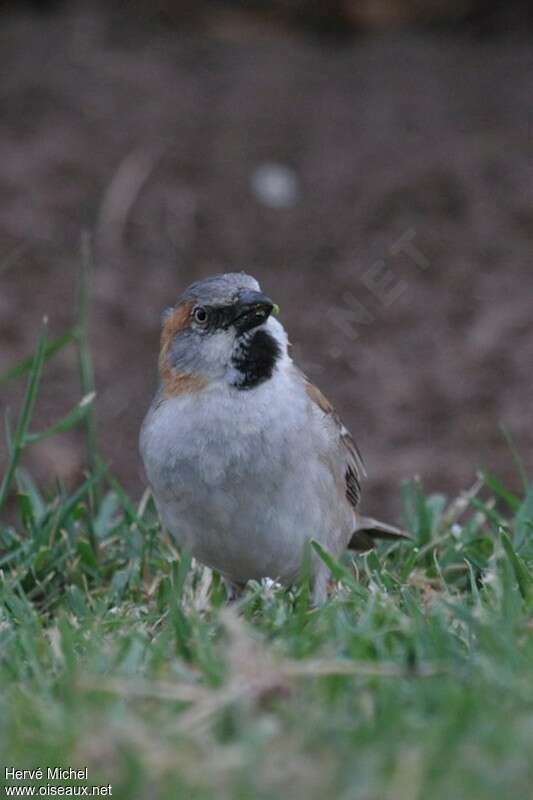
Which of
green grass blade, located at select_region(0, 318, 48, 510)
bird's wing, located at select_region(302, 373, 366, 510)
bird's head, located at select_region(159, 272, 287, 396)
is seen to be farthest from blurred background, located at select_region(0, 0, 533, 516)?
bird's head, located at select_region(159, 272, 287, 396)

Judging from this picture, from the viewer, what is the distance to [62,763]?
326 cm

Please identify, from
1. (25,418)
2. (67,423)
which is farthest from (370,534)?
(25,418)

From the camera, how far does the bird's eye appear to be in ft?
17.7

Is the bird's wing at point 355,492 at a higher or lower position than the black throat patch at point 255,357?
lower

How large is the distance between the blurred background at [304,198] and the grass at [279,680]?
2.11 metres

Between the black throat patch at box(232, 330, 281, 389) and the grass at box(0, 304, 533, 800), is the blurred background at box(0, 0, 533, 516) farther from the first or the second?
the black throat patch at box(232, 330, 281, 389)

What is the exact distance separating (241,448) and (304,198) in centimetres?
500

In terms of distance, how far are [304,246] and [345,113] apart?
1378 millimetres

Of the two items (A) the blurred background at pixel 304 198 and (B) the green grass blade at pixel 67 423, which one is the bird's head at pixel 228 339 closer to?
(B) the green grass blade at pixel 67 423

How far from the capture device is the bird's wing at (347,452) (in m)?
5.51

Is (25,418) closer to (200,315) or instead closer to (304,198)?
(200,315)

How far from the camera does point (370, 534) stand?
5.91 metres

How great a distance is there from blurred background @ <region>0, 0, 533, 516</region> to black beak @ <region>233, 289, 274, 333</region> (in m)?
2.30

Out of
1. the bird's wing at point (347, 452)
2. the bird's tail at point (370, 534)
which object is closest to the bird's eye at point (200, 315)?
the bird's wing at point (347, 452)
